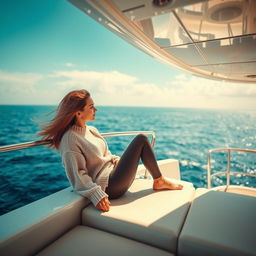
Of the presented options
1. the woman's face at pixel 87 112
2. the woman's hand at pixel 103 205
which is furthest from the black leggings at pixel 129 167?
the woman's face at pixel 87 112

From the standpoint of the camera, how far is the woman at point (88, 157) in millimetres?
1278

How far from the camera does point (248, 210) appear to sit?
3.85ft

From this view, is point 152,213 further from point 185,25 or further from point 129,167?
point 185,25

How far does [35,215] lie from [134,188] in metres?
0.82

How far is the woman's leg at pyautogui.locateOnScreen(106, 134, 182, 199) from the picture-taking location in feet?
4.49

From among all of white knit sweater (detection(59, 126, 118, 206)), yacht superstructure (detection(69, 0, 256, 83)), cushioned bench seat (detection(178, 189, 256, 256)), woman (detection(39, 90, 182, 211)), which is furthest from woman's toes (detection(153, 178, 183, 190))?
yacht superstructure (detection(69, 0, 256, 83))

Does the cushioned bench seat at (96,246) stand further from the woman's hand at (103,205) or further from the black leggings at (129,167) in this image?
the black leggings at (129,167)

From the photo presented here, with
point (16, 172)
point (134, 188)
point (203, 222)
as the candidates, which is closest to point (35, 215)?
point (134, 188)

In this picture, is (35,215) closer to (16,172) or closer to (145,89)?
(16,172)

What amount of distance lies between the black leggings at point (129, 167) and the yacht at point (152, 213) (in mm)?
95

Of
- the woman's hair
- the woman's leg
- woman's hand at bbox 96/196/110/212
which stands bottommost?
woman's hand at bbox 96/196/110/212

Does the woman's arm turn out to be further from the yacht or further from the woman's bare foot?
the woman's bare foot

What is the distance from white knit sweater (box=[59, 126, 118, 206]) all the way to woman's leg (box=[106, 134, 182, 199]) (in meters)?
0.08

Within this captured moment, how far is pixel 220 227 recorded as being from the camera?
3.27ft
